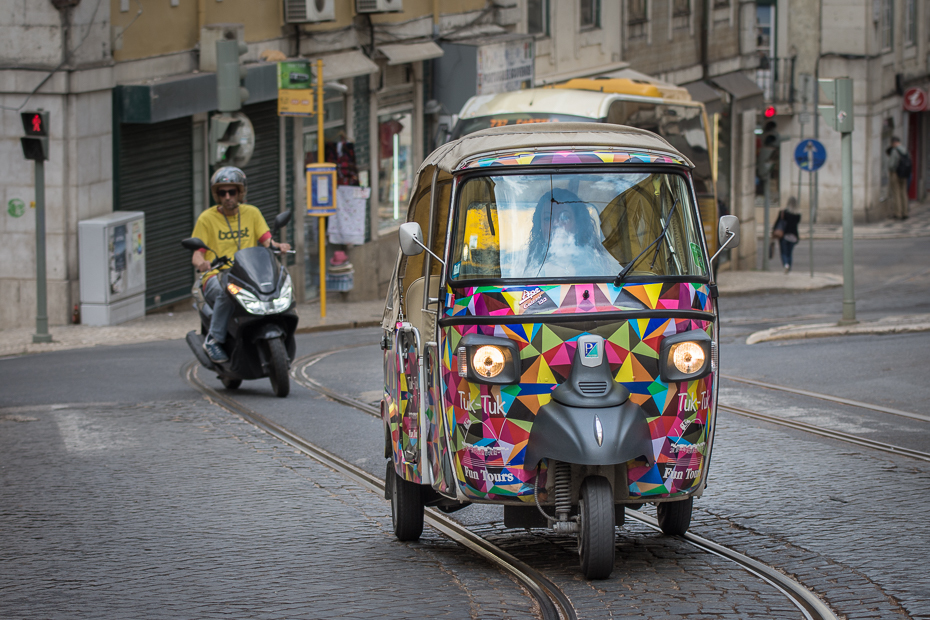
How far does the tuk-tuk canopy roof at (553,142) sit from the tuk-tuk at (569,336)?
13 millimetres

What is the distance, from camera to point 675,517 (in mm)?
6504

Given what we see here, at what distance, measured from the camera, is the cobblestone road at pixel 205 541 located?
5.52 meters

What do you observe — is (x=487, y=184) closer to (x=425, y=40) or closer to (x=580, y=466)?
(x=580, y=466)

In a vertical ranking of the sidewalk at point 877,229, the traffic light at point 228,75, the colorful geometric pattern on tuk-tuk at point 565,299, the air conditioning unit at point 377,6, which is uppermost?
the air conditioning unit at point 377,6

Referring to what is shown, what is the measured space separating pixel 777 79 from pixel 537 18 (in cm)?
1612

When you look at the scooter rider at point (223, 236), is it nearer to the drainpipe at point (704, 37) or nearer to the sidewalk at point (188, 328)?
the sidewalk at point (188, 328)

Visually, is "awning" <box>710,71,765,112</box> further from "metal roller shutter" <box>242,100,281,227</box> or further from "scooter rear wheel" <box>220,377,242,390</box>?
"scooter rear wheel" <box>220,377,242,390</box>

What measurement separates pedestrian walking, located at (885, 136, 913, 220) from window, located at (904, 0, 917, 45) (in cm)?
554

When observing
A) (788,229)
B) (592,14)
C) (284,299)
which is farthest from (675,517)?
(592,14)

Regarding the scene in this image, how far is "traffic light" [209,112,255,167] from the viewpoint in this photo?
19172 millimetres

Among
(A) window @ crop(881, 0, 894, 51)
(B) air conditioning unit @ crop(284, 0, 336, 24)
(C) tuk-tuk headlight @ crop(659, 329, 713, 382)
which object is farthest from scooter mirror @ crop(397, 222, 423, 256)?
(A) window @ crop(881, 0, 894, 51)

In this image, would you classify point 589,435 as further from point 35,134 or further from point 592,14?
point 592,14

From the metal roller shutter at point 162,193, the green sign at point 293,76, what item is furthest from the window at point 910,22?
the metal roller shutter at point 162,193

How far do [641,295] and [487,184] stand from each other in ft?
2.70
